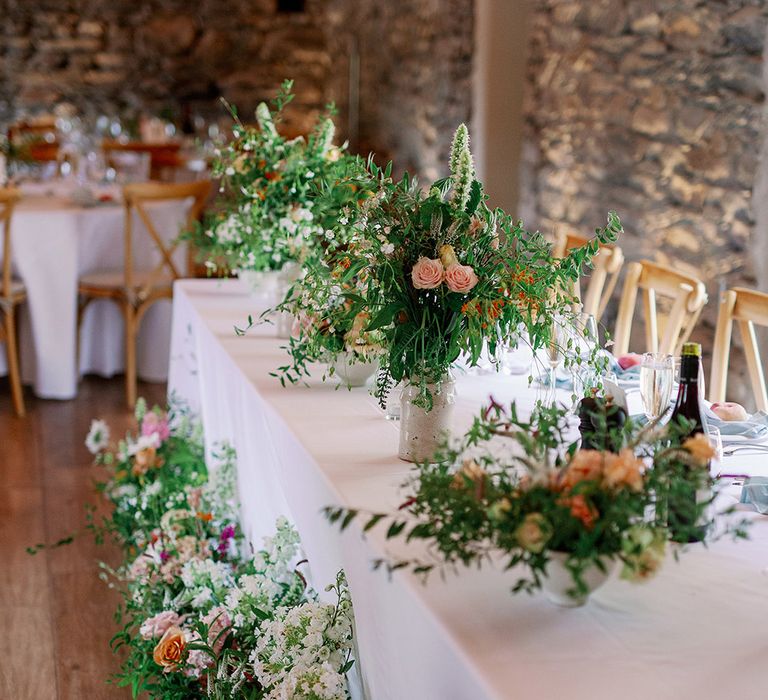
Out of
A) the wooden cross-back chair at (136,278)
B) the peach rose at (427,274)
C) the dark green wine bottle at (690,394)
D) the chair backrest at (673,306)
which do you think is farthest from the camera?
the wooden cross-back chair at (136,278)

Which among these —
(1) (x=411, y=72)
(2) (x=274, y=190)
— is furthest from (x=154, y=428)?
(1) (x=411, y=72)

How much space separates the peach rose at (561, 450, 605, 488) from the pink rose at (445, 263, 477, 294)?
466 millimetres

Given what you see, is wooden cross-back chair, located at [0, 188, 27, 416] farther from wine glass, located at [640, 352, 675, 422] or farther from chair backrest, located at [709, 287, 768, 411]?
wine glass, located at [640, 352, 675, 422]

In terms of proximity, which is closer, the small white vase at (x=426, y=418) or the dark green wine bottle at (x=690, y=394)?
the dark green wine bottle at (x=690, y=394)

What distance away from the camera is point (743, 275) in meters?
3.60

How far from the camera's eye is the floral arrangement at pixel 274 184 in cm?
261

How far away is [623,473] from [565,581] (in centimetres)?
16

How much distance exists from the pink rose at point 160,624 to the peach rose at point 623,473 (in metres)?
1.33

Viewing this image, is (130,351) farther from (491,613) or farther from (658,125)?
(491,613)

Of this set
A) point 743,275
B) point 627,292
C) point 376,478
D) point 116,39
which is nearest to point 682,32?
point 743,275

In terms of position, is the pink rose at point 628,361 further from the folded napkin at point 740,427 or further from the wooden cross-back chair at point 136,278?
the wooden cross-back chair at point 136,278

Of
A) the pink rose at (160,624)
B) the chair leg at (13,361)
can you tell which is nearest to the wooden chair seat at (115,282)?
the chair leg at (13,361)

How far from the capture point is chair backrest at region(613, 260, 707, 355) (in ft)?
8.96

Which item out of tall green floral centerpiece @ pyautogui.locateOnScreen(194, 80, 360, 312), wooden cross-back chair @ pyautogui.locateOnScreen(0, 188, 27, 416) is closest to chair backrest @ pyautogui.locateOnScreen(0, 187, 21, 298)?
wooden cross-back chair @ pyautogui.locateOnScreen(0, 188, 27, 416)
